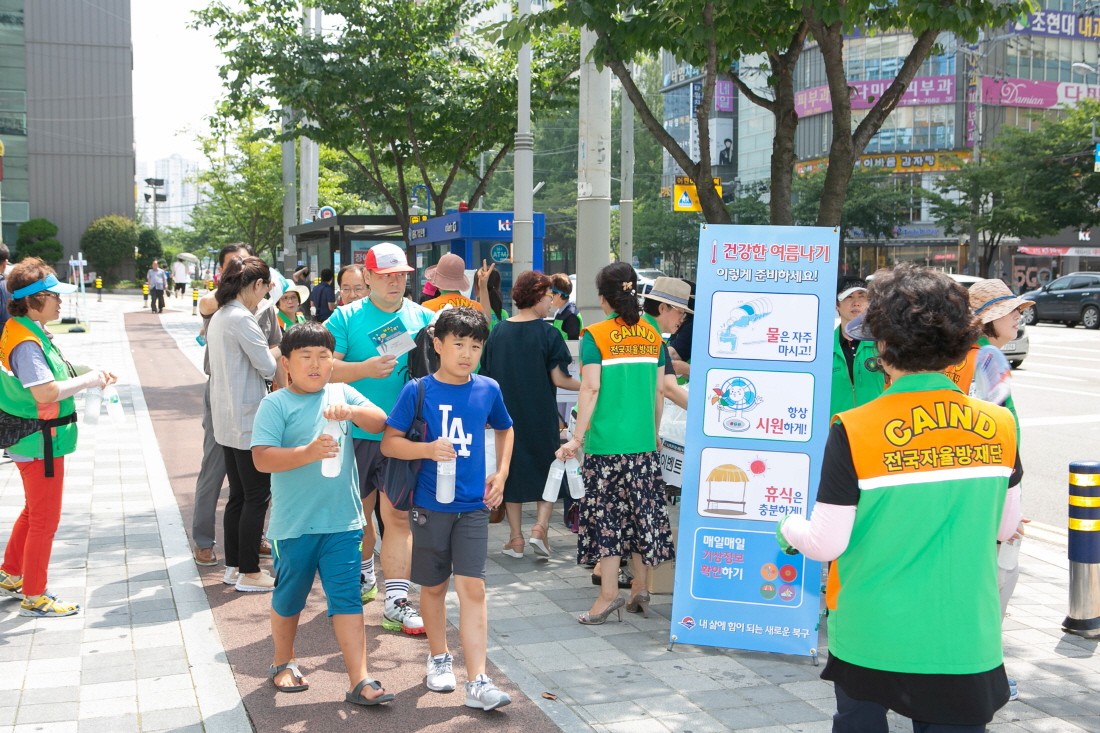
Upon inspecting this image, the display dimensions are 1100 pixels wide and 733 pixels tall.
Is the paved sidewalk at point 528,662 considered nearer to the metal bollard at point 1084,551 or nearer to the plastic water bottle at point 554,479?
the metal bollard at point 1084,551

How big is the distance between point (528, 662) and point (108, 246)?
2236 inches

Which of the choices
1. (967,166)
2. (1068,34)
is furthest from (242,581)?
(1068,34)

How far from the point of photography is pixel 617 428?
5.23m

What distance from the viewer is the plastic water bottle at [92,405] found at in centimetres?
492

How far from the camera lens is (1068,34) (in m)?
54.3

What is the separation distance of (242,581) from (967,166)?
144 feet

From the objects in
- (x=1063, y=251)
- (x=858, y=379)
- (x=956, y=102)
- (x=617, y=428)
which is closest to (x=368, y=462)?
(x=617, y=428)

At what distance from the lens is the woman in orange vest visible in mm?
5234

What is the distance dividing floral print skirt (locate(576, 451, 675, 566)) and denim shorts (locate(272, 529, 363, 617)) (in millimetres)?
1564

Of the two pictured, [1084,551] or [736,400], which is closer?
[736,400]

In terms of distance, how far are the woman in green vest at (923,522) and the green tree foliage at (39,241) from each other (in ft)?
187

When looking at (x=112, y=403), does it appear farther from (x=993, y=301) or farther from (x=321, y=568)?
(x=993, y=301)

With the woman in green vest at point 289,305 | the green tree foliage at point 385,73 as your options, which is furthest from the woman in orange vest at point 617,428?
the green tree foliage at point 385,73

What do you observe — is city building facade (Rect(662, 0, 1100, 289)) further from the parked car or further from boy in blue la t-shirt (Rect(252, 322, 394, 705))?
boy in blue la t-shirt (Rect(252, 322, 394, 705))
